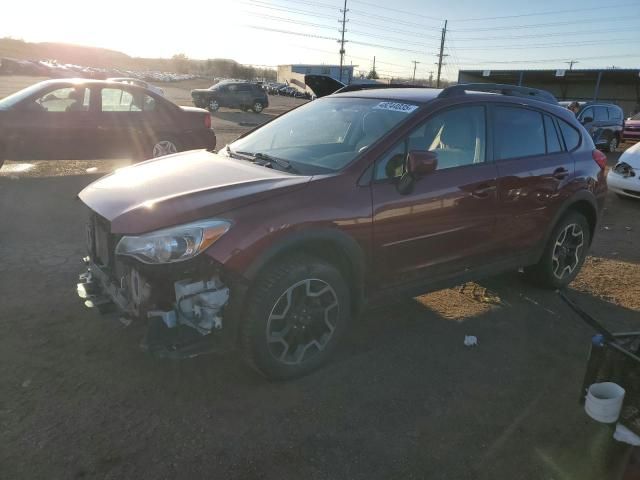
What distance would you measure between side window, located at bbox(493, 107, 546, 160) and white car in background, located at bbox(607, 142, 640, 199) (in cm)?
569

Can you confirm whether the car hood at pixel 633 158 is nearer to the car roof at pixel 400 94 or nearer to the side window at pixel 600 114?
the car roof at pixel 400 94

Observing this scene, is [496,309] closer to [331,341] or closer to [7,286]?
[331,341]

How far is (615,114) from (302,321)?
17.6m

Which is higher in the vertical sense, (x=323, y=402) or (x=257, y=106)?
(x=257, y=106)

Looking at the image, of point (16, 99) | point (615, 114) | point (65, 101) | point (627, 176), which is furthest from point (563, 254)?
point (615, 114)

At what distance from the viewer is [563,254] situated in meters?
4.80

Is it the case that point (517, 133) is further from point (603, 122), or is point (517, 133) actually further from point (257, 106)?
point (257, 106)

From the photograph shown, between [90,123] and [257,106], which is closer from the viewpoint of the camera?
[90,123]

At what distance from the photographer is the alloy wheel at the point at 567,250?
4715 millimetres

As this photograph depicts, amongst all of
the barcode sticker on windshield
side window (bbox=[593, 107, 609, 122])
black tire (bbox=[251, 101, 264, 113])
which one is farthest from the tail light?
black tire (bbox=[251, 101, 264, 113])

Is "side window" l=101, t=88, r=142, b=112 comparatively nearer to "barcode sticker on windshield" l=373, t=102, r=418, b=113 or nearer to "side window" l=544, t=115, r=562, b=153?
"barcode sticker on windshield" l=373, t=102, r=418, b=113

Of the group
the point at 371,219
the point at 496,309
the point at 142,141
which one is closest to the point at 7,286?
the point at 371,219

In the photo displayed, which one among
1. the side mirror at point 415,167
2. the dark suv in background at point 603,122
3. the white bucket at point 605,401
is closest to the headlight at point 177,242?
the side mirror at point 415,167

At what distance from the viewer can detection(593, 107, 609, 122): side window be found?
53.0ft
